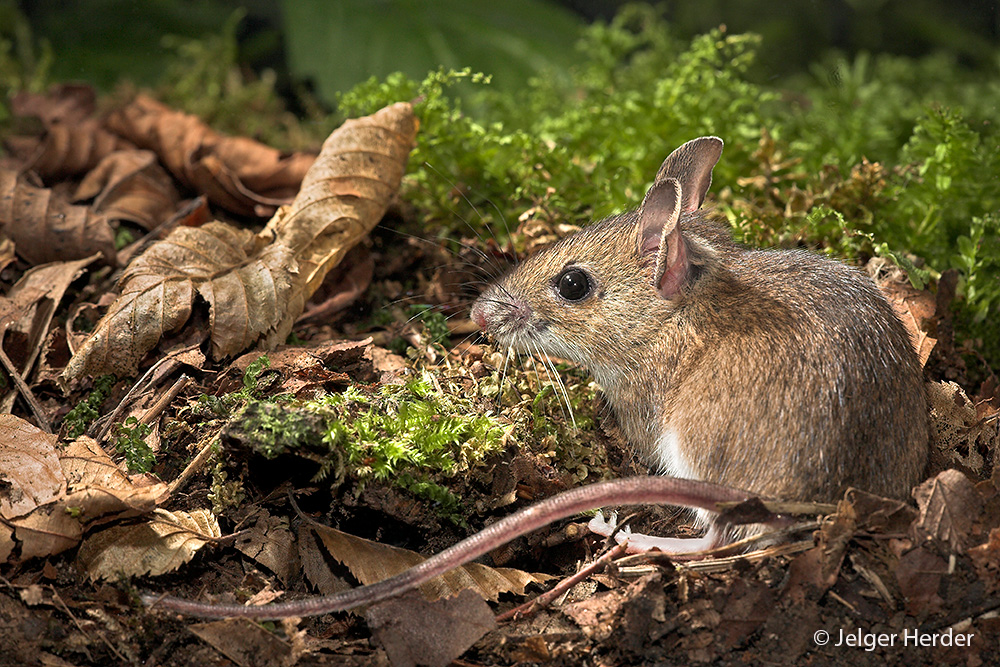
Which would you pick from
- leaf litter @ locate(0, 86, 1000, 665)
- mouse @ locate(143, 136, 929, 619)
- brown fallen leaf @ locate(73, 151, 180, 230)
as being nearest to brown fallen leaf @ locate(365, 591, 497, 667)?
leaf litter @ locate(0, 86, 1000, 665)

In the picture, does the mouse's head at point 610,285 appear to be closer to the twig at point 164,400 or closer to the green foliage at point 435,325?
the green foliage at point 435,325

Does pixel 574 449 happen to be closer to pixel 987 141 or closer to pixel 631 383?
pixel 631 383

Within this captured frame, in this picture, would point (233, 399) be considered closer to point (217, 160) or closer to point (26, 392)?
point (26, 392)

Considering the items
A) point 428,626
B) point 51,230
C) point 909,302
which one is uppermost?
point 909,302

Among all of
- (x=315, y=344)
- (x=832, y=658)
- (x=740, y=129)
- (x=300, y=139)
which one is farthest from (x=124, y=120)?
(x=832, y=658)

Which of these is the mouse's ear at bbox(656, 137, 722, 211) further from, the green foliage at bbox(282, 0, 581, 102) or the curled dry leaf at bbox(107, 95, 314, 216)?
the green foliage at bbox(282, 0, 581, 102)

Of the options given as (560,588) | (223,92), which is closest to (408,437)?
(560,588)

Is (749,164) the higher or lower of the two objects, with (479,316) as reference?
higher
